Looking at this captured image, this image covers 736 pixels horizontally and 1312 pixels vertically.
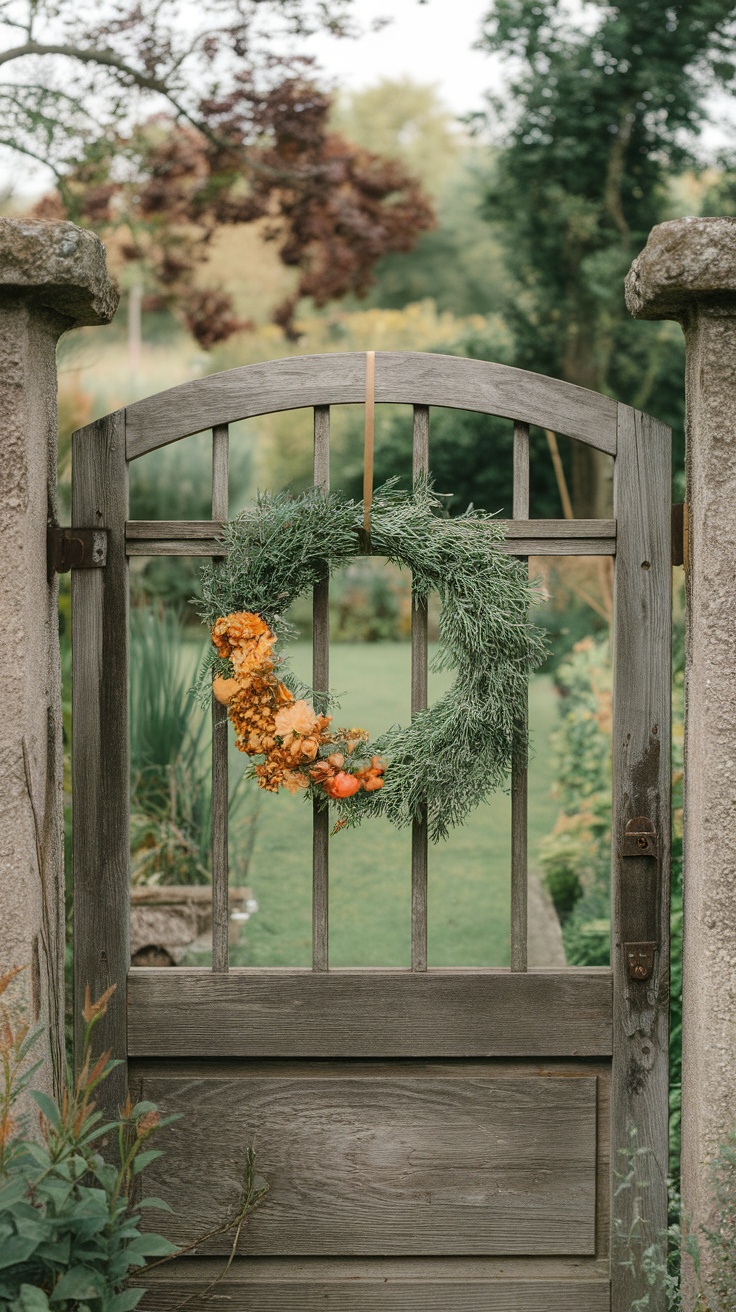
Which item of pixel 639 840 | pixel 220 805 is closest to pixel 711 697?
pixel 639 840

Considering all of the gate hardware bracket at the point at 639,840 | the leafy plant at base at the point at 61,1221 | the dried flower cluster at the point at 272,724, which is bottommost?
the leafy plant at base at the point at 61,1221

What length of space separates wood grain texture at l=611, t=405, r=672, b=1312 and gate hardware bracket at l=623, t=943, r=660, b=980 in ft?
0.04

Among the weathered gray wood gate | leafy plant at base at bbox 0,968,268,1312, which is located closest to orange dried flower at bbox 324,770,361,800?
the weathered gray wood gate

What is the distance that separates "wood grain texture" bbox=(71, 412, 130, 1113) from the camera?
2.15 m

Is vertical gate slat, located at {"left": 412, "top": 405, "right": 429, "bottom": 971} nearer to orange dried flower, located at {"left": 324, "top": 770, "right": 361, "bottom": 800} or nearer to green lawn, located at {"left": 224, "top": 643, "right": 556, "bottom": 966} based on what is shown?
orange dried flower, located at {"left": 324, "top": 770, "right": 361, "bottom": 800}

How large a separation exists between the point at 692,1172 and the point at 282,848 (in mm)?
3676

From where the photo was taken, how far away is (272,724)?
6.88ft

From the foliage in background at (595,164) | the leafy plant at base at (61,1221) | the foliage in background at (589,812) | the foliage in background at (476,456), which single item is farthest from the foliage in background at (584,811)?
the foliage in background at (476,456)

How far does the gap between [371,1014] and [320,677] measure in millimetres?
639

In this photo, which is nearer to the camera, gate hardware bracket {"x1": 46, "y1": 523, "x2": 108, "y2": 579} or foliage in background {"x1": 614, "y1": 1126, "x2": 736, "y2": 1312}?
foliage in background {"x1": 614, "y1": 1126, "x2": 736, "y2": 1312}

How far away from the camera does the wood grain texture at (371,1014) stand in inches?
84.5

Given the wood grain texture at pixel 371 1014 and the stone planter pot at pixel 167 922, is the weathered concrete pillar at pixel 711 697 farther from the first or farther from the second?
the stone planter pot at pixel 167 922

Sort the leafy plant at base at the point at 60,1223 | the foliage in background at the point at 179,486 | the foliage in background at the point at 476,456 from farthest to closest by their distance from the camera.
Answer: the foliage in background at the point at 179,486, the foliage in background at the point at 476,456, the leafy plant at base at the point at 60,1223

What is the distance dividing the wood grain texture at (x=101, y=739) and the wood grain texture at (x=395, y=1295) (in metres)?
0.43
